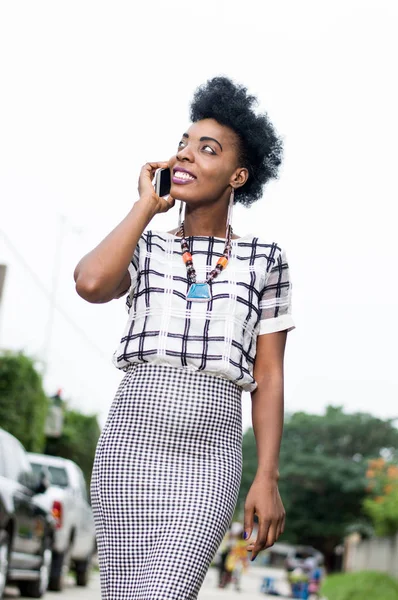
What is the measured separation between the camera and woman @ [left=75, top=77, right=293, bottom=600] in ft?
9.62

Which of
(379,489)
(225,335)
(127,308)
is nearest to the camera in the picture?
(225,335)

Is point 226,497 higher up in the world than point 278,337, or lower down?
lower down

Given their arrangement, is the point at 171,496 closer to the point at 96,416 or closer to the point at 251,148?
the point at 251,148

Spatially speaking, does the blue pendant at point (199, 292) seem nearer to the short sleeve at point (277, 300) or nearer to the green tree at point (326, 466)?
the short sleeve at point (277, 300)

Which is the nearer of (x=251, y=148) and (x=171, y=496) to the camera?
(x=171, y=496)

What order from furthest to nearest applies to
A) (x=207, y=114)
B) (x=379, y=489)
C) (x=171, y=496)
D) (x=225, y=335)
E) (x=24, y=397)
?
1. (x=379, y=489)
2. (x=24, y=397)
3. (x=207, y=114)
4. (x=225, y=335)
5. (x=171, y=496)

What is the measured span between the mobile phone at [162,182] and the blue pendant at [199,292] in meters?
0.35

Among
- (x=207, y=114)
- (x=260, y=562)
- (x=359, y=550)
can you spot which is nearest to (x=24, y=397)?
(x=207, y=114)

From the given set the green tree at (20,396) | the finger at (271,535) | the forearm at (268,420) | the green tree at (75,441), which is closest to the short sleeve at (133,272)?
the forearm at (268,420)

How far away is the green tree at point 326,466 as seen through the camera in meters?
61.4

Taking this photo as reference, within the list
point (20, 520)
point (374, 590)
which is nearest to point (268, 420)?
point (20, 520)

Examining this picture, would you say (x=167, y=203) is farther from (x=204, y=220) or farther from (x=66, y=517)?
(x=66, y=517)

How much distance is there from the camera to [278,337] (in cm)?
330

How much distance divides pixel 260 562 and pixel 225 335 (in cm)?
10852
